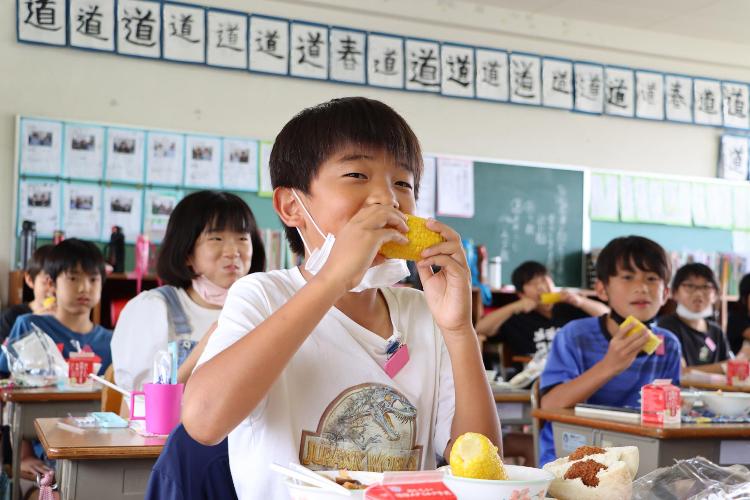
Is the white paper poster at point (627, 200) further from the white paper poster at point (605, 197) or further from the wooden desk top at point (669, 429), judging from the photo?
the wooden desk top at point (669, 429)

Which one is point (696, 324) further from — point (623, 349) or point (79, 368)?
point (79, 368)

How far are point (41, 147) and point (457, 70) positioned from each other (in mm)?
3089

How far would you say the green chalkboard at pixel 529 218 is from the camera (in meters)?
6.72

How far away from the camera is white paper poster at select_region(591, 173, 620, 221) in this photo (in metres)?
7.16

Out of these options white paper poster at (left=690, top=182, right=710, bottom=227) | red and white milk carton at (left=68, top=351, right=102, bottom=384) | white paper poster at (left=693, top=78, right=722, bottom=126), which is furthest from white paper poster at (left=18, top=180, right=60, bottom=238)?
white paper poster at (left=693, top=78, right=722, bottom=126)

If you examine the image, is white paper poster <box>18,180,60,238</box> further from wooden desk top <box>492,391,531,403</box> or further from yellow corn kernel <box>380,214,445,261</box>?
yellow corn kernel <box>380,214,445,261</box>

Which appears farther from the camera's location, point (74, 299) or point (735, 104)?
point (735, 104)

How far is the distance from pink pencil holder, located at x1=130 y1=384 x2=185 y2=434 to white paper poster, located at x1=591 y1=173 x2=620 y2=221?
540cm

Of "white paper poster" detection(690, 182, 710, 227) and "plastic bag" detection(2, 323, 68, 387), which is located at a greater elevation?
"white paper poster" detection(690, 182, 710, 227)

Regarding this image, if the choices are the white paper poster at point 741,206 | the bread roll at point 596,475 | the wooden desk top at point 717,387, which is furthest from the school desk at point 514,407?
the white paper poster at point 741,206

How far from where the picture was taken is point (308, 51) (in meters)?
6.28

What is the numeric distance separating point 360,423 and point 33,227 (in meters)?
4.61

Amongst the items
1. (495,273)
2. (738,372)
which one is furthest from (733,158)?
(738,372)

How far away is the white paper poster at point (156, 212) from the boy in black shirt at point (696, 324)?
3.21m
